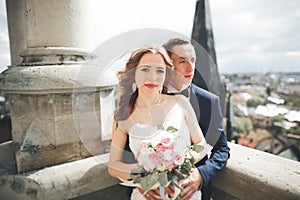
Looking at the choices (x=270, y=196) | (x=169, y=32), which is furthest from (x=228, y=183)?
(x=169, y=32)

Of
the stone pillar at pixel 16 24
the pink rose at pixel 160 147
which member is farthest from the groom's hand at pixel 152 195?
the stone pillar at pixel 16 24

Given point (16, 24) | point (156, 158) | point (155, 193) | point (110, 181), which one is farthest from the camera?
point (16, 24)

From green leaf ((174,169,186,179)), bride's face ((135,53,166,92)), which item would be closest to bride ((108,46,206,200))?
bride's face ((135,53,166,92))

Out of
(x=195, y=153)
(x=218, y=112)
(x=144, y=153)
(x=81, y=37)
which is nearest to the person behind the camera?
(x=144, y=153)

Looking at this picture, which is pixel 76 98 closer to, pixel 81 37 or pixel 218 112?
pixel 81 37

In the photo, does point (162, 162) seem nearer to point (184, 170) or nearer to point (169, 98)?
point (184, 170)

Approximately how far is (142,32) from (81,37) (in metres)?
0.55

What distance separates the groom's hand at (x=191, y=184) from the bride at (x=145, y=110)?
0.24 ft

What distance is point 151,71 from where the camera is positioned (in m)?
0.95

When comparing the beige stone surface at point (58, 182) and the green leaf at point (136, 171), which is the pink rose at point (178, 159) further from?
the beige stone surface at point (58, 182)

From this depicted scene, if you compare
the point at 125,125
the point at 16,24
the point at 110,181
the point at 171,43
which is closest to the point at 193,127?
the point at 125,125

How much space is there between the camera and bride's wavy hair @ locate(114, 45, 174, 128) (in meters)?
0.98

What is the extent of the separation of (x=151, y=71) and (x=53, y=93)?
2.10 ft

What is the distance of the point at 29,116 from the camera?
1.21 meters
